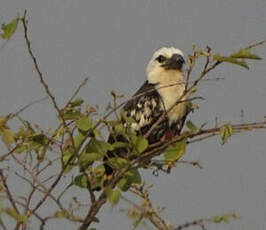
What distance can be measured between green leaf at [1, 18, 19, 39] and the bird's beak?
3.51m

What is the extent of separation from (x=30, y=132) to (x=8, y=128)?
0.15m

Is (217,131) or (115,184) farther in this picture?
(217,131)

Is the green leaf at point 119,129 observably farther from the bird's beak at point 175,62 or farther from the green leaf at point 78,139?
the bird's beak at point 175,62

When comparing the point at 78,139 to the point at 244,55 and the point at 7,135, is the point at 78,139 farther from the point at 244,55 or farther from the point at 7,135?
the point at 244,55

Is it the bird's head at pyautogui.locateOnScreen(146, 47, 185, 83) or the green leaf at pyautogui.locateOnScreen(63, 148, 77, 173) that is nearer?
the green leaf at pyautogui.locateOnScreen(63, 148, 77, 173)

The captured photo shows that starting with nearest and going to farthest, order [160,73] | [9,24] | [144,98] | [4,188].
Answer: [9,24] < [4,188] < [144,98] < [160,73]

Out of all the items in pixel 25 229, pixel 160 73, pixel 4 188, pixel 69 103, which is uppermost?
pixel 160 73

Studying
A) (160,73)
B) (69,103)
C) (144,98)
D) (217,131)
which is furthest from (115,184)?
(160,73)

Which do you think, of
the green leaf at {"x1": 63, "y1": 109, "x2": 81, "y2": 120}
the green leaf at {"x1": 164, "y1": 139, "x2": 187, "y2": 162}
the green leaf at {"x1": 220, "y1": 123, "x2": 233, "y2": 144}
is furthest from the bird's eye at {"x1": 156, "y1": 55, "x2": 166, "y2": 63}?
the green leaf at {"x1": 63, "y1": 109, "x2": 81, "y2": 120}

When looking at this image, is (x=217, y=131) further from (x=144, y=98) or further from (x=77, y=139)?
(x=144, y=98)

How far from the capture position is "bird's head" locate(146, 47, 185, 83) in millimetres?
6230

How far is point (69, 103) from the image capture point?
10.6ft

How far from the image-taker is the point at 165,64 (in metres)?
6.29

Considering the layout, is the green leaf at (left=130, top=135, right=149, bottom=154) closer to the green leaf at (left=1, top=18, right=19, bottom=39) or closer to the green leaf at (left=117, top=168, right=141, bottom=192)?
the green leaf at (left=117, top=168, right=141, bottom=192)
